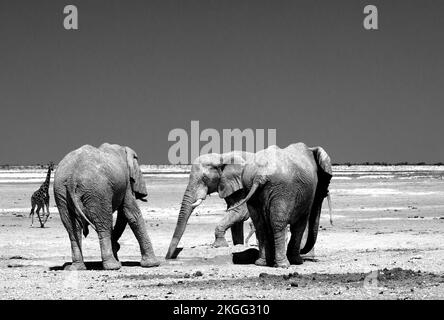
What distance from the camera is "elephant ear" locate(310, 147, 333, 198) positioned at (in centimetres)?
1441

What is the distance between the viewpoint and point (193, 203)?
1736 centimetres

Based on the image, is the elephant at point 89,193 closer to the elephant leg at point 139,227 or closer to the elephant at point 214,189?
the elephant leg at point 139,227

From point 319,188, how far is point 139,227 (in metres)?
3.27

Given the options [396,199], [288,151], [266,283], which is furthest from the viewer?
[396,199]

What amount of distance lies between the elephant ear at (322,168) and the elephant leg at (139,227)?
3.20 m

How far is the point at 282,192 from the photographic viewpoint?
1370 centimetres

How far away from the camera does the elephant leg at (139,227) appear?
47.7 feet

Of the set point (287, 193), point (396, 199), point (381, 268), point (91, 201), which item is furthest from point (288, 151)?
point (396, 199)

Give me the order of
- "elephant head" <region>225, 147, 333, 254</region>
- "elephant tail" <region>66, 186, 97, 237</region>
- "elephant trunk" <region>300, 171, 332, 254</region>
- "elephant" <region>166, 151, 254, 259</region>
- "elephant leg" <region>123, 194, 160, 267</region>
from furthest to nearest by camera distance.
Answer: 1. "elephant" <region>166, 151, 254, 259</region>
2. "elephant trunk" <region>300, 171, 332, 254</region>
3. "elephant leg" <region>123, 194, 160, 267</region>
4. "elephant head" <region>225, 147, 333, 254</region>
5. "elephant tail" <region>66, 186, 97, 237</region>

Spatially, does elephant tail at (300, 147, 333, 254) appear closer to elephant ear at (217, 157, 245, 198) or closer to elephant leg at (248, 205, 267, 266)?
elephant leg at (248, 205, 267, 266)

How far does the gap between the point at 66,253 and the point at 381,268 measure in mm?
6786

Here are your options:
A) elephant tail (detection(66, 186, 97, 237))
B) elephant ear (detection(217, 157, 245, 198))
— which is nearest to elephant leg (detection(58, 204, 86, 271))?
elephant tail (detection(66, 186, 97, 237))
